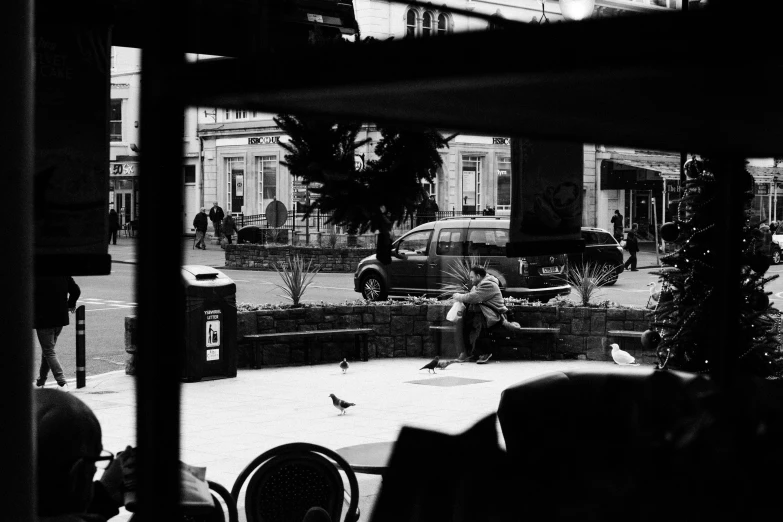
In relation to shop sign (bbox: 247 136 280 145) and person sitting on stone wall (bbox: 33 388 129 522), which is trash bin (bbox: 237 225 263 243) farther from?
person sitting on stone wall (bbox: 33 388 129 522)

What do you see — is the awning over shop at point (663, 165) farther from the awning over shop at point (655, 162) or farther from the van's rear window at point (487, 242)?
the van's rear window at point (487, 242)

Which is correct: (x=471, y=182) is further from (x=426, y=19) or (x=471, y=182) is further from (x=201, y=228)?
(x=426, y=19)

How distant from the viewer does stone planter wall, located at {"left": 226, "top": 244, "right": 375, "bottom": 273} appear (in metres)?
30.3

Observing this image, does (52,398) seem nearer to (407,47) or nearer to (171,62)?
(171,62)

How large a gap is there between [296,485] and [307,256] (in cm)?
2579

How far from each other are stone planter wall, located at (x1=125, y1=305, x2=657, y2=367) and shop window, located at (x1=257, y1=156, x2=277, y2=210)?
90.9ft

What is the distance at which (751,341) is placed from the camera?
6695 mm

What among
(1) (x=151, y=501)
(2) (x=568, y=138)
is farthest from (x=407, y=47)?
(2) (x=568, y=138)

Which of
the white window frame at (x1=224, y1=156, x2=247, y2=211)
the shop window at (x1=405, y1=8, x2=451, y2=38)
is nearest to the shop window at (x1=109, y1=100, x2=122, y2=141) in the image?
the white window frame at (x1=224, y1=156, x2=247, y2=211)

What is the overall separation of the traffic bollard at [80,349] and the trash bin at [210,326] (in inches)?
42.4

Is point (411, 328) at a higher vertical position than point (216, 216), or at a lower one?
lower

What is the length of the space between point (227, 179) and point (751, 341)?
3742 centimetres

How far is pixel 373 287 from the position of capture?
20.7 metres

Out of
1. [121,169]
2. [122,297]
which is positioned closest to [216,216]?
[121,169]
